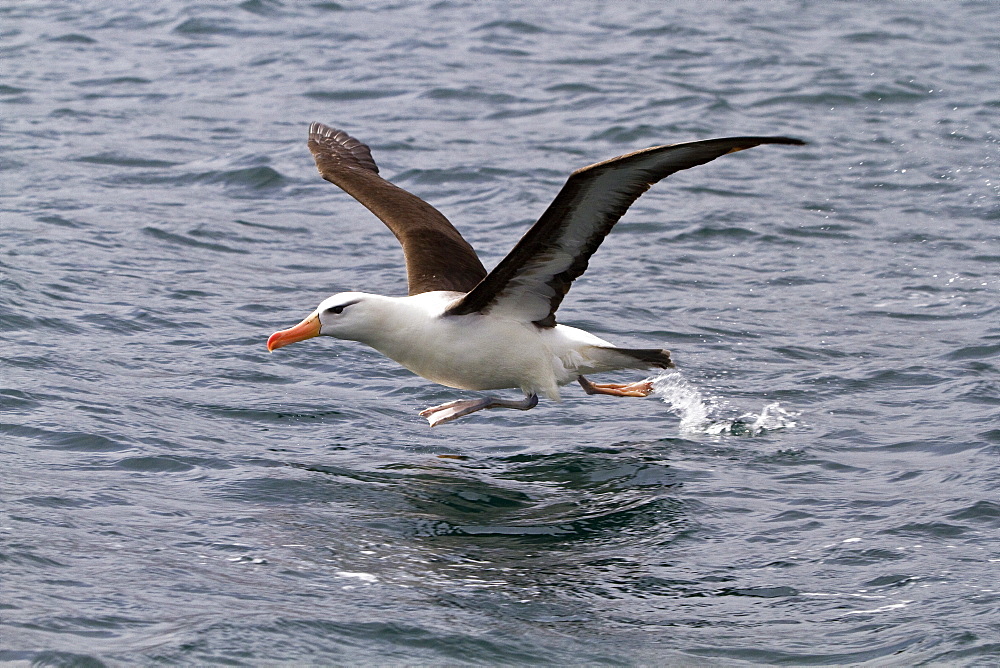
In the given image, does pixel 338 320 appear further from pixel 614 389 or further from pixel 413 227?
pixel 614 389

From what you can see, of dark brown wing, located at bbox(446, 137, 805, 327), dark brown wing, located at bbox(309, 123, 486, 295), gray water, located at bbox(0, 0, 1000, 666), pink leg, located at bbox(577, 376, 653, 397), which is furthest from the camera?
dark brown wing, located at bbox(309, 123, 486, 295)

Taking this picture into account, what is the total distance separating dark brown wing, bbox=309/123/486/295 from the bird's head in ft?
2.99

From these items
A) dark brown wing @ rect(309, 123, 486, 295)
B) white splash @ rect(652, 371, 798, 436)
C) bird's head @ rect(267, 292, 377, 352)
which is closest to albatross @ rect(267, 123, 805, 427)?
bird's head @ rect(267, 292, 377, 352)

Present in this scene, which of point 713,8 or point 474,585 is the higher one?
point 713,8

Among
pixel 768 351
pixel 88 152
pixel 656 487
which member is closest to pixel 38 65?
pixel 88 152

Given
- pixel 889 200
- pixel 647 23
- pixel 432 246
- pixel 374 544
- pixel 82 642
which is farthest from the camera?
pixel 647 23

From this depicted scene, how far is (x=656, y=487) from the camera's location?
7719mm

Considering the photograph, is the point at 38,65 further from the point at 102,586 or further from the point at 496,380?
the point at 102,586

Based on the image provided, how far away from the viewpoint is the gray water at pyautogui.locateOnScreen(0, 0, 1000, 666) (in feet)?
19.8

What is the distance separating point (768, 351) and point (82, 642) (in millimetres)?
5915

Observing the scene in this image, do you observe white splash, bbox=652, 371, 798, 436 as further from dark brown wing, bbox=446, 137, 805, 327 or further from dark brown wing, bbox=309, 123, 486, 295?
dark brown wing, bbox=309, 123, 486, 295

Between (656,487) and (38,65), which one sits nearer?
(656,487)

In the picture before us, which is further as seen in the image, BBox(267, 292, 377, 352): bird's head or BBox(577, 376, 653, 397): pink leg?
BBox(577, 376, 653, 397): pink leg

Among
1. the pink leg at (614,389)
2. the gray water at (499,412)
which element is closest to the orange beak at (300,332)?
the gray water at (499,412)
